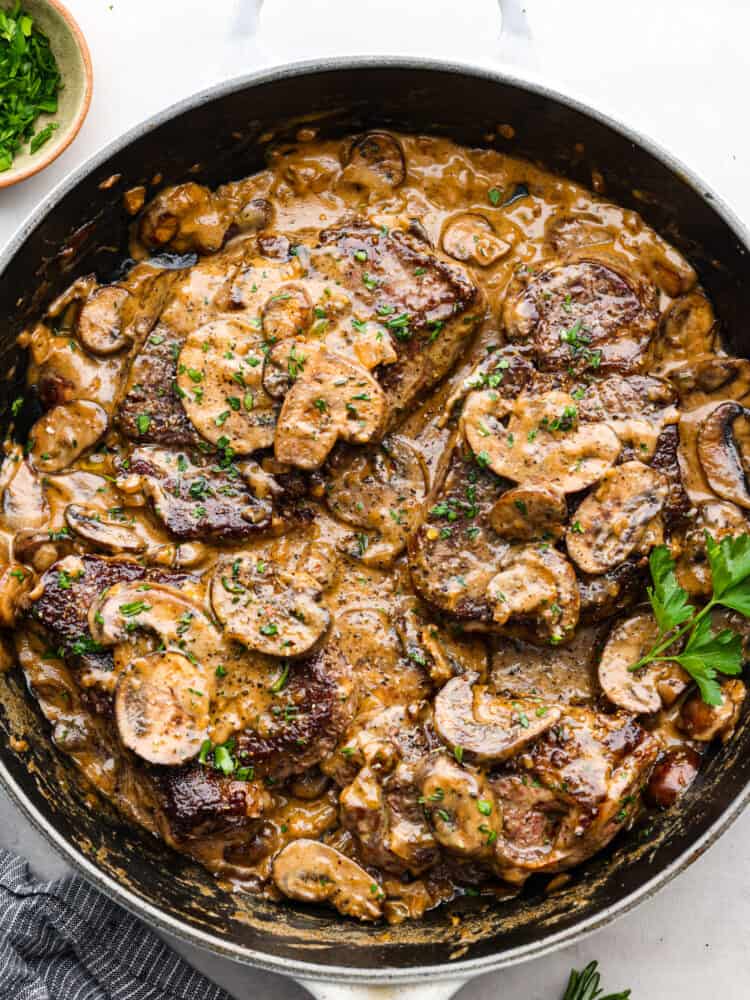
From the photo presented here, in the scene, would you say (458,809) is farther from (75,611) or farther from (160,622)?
(75,611)

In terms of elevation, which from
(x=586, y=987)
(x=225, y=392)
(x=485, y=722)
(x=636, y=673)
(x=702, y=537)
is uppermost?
(x=702, y=537)

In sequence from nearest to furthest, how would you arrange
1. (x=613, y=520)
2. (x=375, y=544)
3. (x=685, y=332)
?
(x=613, y=520) → (x=375, y=544) → (x=685, y=332)

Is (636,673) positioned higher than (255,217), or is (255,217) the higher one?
(255,217)

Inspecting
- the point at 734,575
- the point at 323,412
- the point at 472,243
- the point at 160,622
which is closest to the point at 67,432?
the point at 160,622

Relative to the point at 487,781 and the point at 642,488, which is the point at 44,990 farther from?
the point at 642,488

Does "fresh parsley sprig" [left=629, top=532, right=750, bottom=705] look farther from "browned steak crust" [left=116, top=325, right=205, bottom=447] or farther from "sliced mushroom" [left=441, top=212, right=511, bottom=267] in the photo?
"browned steak crust" [left=116, top=325, right=205, bottom=447]

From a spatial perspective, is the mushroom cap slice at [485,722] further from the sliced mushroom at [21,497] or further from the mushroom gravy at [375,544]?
the sliced mushroom at [21,497]

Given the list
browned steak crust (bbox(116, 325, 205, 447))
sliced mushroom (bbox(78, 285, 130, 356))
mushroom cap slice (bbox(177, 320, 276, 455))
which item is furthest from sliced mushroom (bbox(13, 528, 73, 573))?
sliced mushroom (bbox(78, 285, 130, 356))

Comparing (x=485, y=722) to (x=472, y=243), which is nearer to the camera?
(x=485, y=722)
